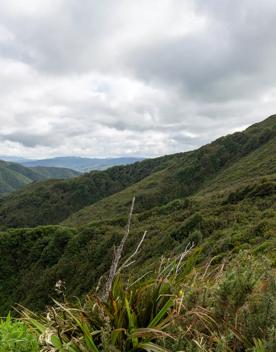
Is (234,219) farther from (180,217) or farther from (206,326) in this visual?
(206,326)

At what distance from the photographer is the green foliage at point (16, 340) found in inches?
127

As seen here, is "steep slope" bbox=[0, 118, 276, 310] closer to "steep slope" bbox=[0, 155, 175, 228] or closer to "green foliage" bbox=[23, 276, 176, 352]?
"green foliage" bbox=[23, 276, 176, 352]

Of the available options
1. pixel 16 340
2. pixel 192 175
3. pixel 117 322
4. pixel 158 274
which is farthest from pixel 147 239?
pixel 192 175

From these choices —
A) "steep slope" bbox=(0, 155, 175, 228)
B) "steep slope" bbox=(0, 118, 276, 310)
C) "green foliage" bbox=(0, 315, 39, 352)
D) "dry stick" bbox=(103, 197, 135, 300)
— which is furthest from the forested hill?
"green foliage" bbox=(0, 315, 39, 352)

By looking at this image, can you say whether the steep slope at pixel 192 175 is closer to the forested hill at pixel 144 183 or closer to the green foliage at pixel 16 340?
the forested hill at pixel 144 183

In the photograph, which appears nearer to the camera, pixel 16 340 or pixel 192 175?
pixel 16 340

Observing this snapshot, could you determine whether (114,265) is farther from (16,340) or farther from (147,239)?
(147,239)

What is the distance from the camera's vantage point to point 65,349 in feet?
10.00

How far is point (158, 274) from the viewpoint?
3.71 meters

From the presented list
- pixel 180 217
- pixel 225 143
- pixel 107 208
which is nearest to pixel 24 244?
pixel 180 217

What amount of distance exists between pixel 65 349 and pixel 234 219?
17592mm

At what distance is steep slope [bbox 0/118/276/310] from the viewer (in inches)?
608

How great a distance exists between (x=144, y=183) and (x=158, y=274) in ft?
274

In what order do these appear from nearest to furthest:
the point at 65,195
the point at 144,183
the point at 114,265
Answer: the point at 114,265 < the point at 144,183 < the point at 65,195
